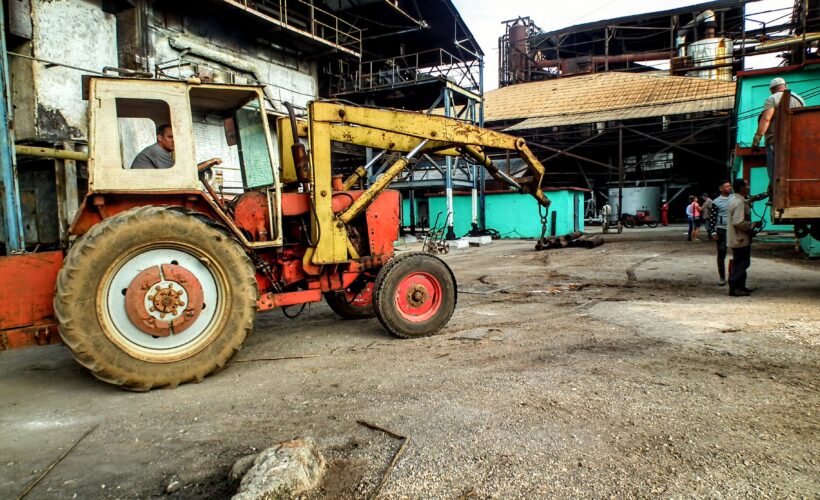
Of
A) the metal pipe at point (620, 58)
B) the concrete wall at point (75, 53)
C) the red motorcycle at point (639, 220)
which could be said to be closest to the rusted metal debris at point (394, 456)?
the concrete wall at point (75, 53)

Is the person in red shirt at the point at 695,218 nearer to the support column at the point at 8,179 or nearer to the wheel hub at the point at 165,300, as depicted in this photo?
the wheel hub at the point at 165,300

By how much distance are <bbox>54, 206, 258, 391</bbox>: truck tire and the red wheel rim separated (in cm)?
168

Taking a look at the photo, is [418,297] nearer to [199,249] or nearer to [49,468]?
[199,249]

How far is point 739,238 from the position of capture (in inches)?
285

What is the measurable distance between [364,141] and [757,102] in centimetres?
1865

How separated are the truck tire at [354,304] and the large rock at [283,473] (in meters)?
3.59

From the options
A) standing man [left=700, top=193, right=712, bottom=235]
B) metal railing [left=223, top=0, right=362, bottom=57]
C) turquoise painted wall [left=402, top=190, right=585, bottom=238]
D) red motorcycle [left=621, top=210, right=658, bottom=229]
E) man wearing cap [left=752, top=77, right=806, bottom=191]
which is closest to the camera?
man wearing cap [left=752, top=77, right=806, bottom=191]

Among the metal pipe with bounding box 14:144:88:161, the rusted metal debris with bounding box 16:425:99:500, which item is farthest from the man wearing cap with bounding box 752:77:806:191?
the metal pipe with bounding box 14:144:88:161

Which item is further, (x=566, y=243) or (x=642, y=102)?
(x=642, y=102)

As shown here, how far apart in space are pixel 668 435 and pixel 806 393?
142 cm

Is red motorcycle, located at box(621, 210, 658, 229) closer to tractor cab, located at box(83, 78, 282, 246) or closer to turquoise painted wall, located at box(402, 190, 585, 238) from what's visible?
turquoise painted wall, located at box(402, 190, 585, 238)

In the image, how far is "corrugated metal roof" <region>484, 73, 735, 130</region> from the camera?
24125 millimetres

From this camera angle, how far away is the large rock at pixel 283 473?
222cm

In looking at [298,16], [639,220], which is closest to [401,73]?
[298,16]
